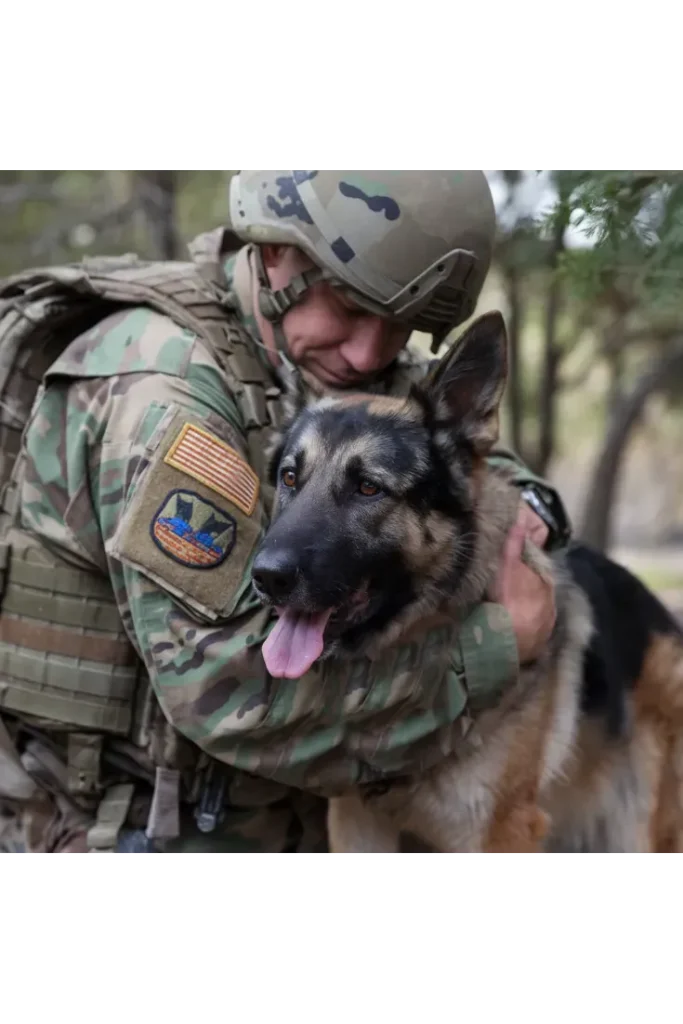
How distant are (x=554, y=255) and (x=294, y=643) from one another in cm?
329

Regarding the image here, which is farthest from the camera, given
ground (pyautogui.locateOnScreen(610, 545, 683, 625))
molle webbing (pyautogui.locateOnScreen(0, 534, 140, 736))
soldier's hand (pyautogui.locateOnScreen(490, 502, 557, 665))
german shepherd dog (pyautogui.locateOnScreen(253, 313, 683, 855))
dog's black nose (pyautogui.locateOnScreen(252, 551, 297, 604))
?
ground (pyautogui.locateOnScreen(610, 545, 683, 625))

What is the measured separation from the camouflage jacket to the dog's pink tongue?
0.20 ft

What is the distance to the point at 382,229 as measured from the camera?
8.58ft

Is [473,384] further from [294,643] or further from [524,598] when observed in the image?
[294,643]

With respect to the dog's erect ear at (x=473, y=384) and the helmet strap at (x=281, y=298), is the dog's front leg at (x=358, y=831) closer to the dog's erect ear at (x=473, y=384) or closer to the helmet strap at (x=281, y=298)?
the dog's erect ear at (x=473, y=384)

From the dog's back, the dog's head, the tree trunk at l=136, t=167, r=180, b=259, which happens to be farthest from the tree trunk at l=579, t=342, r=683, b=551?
the dog's head

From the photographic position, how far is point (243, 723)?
2.28 m

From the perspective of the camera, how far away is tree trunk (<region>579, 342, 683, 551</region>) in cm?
880

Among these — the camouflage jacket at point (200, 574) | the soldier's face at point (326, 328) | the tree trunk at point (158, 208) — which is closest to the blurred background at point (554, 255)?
the tree trunk at point (158, 208)

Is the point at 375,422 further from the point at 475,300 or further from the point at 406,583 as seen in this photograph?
the point at 475,300

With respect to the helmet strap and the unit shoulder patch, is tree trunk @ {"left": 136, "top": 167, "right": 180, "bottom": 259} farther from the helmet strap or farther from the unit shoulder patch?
the unit shoulder patch

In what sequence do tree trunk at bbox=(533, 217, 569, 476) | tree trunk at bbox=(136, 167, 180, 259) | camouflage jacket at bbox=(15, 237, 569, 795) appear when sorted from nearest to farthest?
camouflage jacket at bbox=(15, 237, 569, 795) < tree trunk at bbox=(136, 167, 180, 259) < tree trunk at bbox=(533, 217, 569, 476)

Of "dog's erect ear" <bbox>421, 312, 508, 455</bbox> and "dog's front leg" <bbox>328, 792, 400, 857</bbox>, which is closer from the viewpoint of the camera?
"dog's erect ear" <bbox>421, 312, 508, 455</bbox>

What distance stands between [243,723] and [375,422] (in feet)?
2.92
